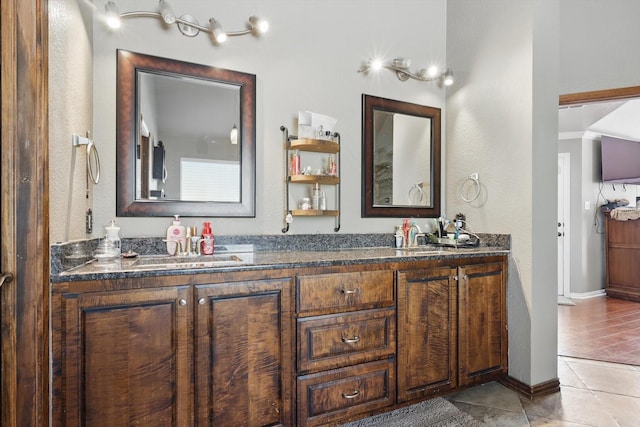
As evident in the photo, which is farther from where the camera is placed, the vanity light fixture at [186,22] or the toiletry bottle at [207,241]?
the toiletry bottle at [207,241]

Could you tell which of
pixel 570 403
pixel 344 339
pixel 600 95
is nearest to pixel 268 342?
pixel 344 339

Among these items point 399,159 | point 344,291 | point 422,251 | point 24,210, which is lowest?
point 344,291

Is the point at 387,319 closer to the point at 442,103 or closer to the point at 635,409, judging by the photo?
the point at 635,409

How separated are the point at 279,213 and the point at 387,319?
3.10ft

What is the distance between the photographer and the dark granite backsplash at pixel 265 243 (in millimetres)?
1459

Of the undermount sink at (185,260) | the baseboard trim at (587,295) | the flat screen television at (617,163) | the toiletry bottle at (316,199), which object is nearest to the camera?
the undermount sink at (185,260)

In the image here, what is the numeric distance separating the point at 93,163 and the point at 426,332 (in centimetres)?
204

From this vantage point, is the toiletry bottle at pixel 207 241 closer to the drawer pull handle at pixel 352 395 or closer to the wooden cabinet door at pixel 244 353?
the wooden cabinet door at pixel 244 353

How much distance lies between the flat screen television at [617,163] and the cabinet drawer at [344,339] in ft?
16.6

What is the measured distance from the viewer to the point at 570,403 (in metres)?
2.23

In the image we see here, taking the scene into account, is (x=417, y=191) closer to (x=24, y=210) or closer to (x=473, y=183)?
(x=473, y=183)

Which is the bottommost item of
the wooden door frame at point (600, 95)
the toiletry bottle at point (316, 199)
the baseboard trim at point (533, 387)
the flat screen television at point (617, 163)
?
the baseboard trim at point (533, 387)

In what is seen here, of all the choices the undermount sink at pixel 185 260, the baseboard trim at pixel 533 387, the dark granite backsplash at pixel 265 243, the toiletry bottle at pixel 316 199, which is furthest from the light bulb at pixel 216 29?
the baseboard trim at pixel 533 387

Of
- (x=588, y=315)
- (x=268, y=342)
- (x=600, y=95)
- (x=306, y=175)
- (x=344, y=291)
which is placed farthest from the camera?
(x=588, y=315)
